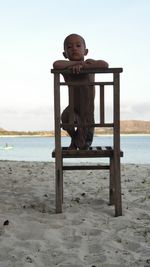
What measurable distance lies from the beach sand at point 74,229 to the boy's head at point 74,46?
1807mm

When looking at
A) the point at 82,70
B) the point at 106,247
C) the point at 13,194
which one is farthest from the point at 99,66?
the point at 13,194

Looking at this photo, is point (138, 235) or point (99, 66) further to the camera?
point (99, 66)

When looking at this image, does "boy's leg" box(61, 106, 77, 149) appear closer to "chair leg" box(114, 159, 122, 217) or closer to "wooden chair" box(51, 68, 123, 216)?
"wooden chair" box(51, 68, 123, 216)

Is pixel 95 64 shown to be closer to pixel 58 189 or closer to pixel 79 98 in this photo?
pixel 79 98

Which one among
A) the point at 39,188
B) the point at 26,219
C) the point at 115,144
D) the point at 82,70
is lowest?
the point at 39,188

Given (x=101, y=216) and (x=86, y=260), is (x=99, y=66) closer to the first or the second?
(x=101, y=216)

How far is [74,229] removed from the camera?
3.83m

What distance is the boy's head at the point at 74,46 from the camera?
15.1 ft

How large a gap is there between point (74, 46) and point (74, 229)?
2098 millimetres

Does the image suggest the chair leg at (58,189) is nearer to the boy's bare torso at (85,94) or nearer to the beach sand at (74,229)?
the beach sand at (74,229)

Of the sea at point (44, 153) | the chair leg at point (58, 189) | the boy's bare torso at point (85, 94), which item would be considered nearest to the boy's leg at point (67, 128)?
the boy's bare torso at point (85, 94)

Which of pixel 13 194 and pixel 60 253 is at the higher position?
pixel 60 253

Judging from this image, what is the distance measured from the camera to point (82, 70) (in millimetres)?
4289

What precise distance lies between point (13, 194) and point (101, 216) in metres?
1.80
